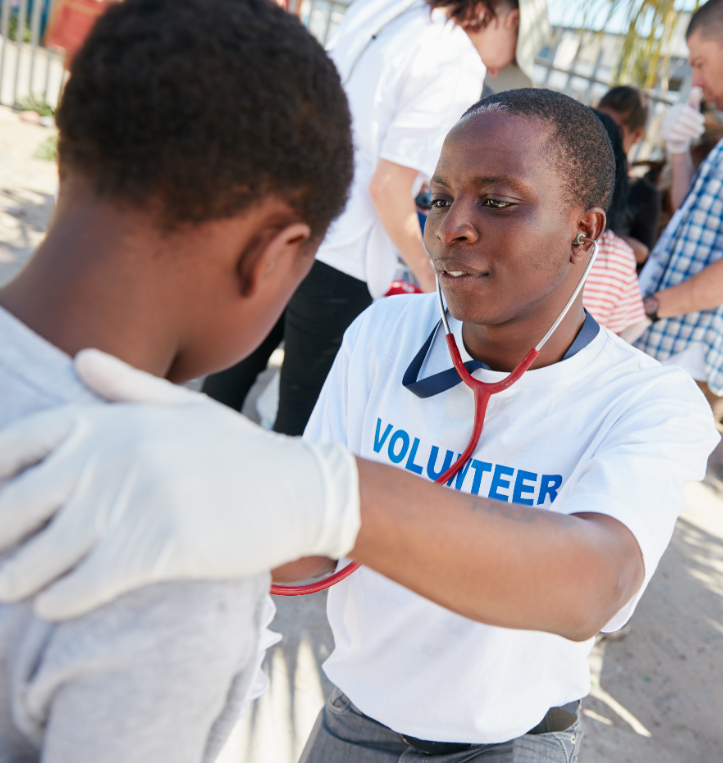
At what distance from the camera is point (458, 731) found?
142 cm

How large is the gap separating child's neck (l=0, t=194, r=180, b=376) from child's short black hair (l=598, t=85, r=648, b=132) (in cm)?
372

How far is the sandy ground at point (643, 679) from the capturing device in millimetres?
2455

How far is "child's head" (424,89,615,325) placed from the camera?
4.83 feet

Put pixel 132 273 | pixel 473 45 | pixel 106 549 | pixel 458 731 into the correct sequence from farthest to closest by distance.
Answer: pixel 473 45
pixel 458 731
pixel 132 273
pixel 106 549

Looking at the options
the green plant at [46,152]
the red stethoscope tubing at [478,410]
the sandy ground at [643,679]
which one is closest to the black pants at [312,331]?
the sandy ground at [643,679]

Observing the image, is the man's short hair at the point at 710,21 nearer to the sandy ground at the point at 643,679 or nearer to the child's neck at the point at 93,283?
the sandy ground at the point at 643,679

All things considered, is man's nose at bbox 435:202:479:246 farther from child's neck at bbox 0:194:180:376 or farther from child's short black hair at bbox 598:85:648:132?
child's short black hair at bbox 598:85:648:132

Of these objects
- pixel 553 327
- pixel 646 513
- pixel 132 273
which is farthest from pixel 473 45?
pixel 132 273

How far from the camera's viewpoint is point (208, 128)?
75 cm

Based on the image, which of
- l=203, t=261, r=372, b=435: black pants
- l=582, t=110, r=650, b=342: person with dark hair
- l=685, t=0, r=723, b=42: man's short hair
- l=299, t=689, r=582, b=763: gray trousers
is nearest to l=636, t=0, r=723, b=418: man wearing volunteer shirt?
l=685, t=0, r=723, b=42: man's short hair

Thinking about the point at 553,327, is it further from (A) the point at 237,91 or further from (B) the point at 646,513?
(A) the point at 237,91

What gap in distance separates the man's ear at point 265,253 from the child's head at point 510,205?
676 mm

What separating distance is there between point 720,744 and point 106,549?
2827 millimetres

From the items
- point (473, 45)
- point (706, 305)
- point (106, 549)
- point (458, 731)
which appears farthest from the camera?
point (706, 305)
